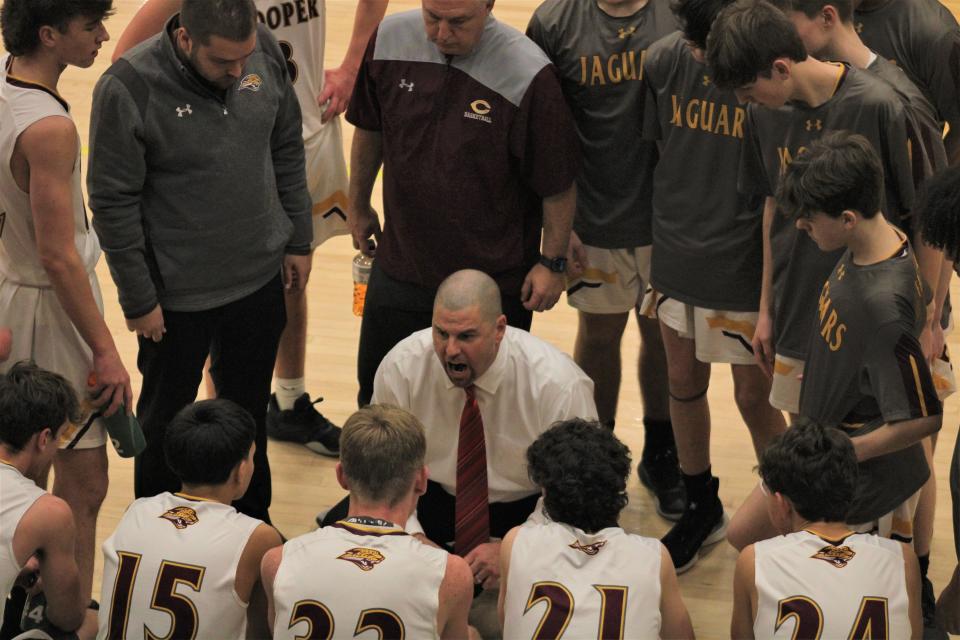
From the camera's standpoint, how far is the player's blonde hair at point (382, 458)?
9.36 feet

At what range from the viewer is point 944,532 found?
4137 millimetres

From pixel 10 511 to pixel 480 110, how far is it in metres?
1.67

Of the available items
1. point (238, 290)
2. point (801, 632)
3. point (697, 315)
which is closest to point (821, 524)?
point (801, 632)

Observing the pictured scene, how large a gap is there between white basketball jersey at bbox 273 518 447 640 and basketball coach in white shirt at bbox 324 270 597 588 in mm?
725

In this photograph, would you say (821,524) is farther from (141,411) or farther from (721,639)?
(141,411)

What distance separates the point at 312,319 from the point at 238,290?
177cm

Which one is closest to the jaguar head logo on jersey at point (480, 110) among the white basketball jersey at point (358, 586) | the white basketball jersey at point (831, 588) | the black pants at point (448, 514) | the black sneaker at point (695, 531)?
the black pants at point (448, 514)

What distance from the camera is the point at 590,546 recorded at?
9.37 ft

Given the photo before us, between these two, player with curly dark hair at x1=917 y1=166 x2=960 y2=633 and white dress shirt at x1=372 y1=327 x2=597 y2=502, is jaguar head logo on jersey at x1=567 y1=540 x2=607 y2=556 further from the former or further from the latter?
player with curly dark hair at x1=917 y1=166 x2=960 y2=633

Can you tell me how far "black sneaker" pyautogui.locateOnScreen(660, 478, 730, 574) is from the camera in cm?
398

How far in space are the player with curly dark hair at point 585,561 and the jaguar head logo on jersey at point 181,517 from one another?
69 centimetres

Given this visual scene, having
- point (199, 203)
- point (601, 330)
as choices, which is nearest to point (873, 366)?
point (601, 330)

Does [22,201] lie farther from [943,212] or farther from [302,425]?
[943,212]

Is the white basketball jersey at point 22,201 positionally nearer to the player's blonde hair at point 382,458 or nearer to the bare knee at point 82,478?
the bare knee at point 82,478
